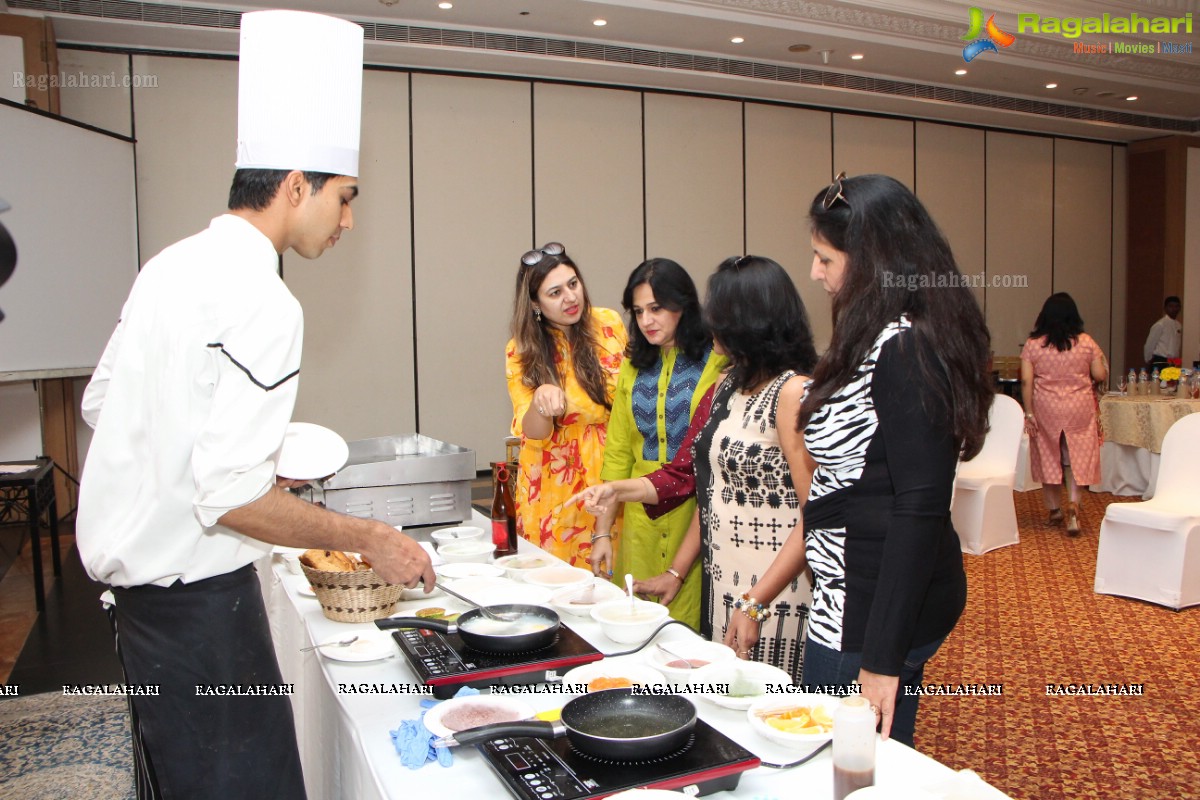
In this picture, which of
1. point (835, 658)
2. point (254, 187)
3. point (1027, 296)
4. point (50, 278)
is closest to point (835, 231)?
point (835, 658)

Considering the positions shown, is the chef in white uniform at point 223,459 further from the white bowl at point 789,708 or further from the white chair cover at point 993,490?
the white chair cover at point 993,490

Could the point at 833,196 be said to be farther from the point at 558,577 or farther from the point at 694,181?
the point at 694,181

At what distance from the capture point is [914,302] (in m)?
1.42

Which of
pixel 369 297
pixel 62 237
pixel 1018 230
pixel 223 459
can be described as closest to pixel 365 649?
pixel 223 459

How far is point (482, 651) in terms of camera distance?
152cm

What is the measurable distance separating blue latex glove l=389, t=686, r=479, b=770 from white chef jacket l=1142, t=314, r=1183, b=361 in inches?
403

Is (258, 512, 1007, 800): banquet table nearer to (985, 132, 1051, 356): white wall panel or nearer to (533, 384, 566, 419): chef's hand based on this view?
(533, 384, 566, 419): chef's hand

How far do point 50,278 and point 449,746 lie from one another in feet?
16.3

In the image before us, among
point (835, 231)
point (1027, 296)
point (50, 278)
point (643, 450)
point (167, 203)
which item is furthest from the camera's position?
point (1027, 296)

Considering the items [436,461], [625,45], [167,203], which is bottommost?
[436,461]

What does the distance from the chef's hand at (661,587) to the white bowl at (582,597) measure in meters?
0.29

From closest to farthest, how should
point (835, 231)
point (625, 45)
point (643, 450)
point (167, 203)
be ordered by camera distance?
point (835, 231) < point (643, 450) < point (167, 203) < point (625, 45)

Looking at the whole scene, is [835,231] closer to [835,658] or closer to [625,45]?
[835,658]

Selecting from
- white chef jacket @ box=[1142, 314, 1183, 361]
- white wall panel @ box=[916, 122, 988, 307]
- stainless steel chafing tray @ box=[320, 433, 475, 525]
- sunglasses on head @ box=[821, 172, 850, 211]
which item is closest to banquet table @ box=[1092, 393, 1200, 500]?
white wall panel @ box=[916, 122, 988, 307]
